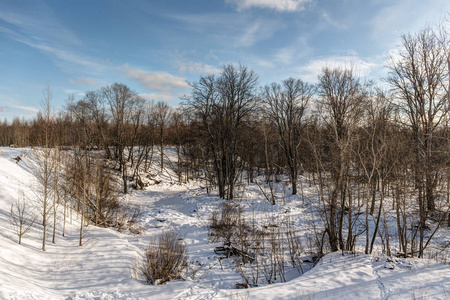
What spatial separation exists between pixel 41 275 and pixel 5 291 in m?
2.93

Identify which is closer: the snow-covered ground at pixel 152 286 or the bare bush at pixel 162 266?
the snow-covered ground at pixel 152 286

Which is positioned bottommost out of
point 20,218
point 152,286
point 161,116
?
point 152,286

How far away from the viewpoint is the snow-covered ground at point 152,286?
6.82 metres

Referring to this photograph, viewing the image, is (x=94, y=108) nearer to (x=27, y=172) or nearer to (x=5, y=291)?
(x=27, y=172)

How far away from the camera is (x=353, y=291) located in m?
7.02

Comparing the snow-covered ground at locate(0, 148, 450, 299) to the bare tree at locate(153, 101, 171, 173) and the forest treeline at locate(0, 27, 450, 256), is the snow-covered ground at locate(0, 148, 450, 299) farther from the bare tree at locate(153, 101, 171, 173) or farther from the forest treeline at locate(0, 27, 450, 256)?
the bare tree at locate(153, 101, 171, 173)

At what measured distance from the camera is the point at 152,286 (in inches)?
307

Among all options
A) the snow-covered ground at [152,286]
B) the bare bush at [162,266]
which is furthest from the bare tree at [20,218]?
the bare bush at [162,266]

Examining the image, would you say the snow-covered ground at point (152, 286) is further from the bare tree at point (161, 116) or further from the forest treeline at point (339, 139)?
the bare tree at point (161, 116)

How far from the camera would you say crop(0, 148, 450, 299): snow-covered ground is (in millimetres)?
6824

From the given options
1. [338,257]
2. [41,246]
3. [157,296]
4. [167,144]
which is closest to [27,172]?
[41,246]

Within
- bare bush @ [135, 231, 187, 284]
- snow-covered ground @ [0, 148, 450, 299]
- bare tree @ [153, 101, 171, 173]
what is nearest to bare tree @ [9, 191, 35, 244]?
snow-covered ground @ [0, 148, 450, 299]

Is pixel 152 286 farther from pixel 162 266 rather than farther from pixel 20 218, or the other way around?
pixel 20 218

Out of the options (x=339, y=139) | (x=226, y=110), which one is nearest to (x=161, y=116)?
(x=226, y=110)
